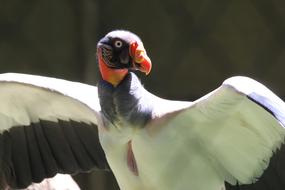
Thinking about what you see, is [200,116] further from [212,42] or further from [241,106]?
[212,42]

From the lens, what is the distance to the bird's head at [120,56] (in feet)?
6.21

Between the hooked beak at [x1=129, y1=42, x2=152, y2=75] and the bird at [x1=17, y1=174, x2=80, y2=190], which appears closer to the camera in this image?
the hooked beak at [x1=129, y1=42, x2=152, y2=75]

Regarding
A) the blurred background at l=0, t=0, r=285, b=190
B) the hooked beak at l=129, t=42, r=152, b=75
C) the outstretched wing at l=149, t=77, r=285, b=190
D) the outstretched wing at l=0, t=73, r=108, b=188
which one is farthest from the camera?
the blurred background at l=0, t=0, r=285, b=190

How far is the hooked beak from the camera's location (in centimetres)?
188

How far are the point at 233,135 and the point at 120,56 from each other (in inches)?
11.0

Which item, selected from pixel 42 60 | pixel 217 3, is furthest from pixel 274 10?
pixel 42 60

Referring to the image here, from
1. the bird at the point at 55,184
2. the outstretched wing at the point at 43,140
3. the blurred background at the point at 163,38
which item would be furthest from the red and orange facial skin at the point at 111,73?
the blurred background at the point at 163,38

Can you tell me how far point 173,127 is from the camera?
1.97 m

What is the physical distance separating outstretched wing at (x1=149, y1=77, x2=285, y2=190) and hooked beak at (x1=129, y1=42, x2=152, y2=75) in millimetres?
120

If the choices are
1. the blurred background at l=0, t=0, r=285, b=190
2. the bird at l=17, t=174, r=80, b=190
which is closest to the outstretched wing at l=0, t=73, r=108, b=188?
the bird at l=17, t=174, r=80, b=190

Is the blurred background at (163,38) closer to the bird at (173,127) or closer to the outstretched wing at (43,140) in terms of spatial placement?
the outstretched wing at (43,140)

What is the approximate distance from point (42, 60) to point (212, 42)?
0.57 meters

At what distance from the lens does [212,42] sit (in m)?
3.05

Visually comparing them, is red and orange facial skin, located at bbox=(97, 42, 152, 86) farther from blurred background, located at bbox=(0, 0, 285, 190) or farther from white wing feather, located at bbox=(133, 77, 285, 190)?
blurred background, located at bbox=(0, 0, 285, 190)
